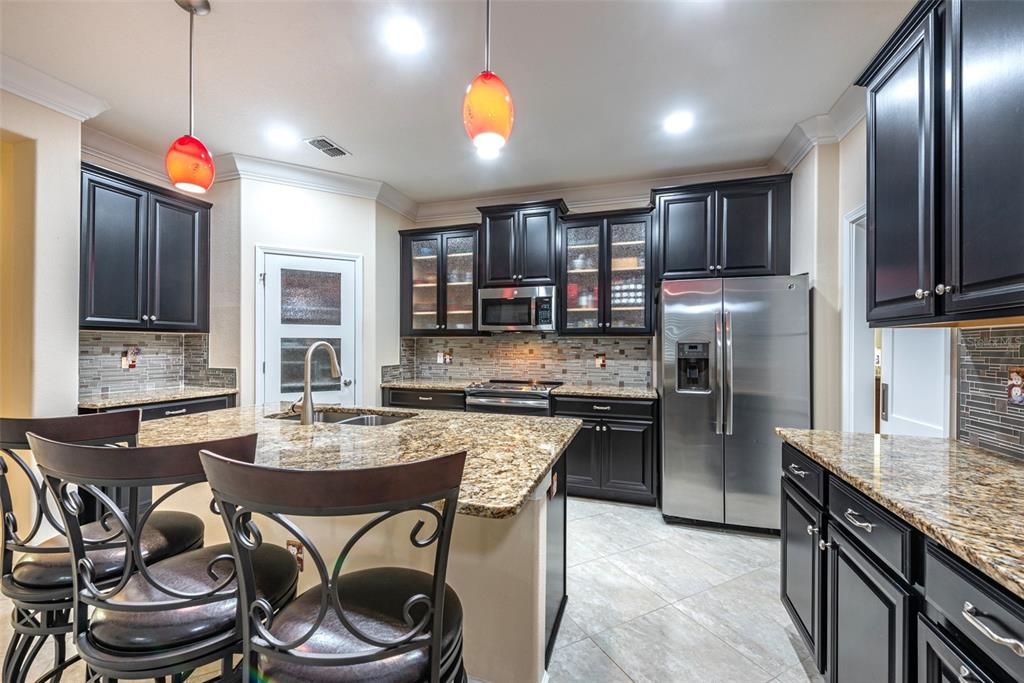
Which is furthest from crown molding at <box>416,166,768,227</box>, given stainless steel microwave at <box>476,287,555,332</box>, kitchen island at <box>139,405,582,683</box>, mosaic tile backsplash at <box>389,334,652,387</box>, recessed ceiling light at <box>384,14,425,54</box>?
kitchen island at <box>139,405,582,683</box>

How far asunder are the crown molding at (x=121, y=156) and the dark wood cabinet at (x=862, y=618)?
4894mm

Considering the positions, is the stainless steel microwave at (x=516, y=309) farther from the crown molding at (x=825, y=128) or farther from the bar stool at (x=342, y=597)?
the bar stool at (x=342, y=597)

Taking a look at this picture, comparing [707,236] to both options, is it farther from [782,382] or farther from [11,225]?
[11,225]

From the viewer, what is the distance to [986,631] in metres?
0.77

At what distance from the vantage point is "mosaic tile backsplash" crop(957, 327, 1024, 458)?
1.44m

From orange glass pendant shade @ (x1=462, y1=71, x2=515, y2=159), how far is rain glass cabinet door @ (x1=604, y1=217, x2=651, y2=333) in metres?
2.56

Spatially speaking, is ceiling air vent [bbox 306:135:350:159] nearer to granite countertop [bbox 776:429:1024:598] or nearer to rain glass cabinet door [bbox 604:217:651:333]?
rain glass cabinet door [bbox 604:217:651:333]

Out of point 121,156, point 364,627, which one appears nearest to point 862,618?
point 364,627

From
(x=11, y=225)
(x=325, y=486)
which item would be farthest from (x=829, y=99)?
(x=11, y=225)

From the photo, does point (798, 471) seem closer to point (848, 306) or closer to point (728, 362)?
point (728, 362)

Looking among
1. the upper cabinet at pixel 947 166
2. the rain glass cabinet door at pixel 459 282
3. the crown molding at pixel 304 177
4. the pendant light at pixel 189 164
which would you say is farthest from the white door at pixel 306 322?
the upper cabinet at pixel 947 166

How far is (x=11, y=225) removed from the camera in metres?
2.49

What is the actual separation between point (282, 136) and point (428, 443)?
280 centimetres

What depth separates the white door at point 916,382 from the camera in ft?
6.75
